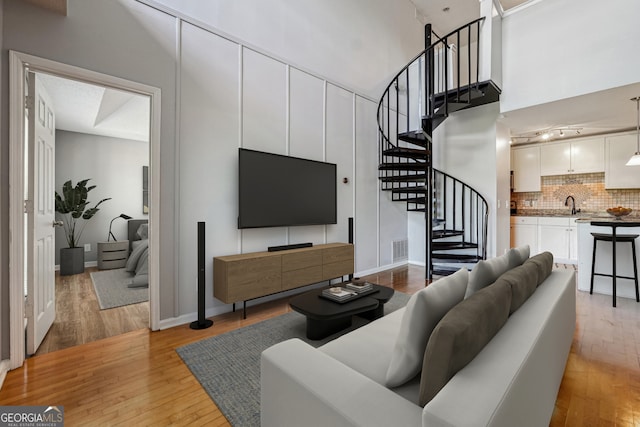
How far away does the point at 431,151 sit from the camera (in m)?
4.71

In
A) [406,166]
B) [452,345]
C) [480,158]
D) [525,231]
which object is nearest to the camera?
[452,345]

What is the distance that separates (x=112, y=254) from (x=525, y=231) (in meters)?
7.92

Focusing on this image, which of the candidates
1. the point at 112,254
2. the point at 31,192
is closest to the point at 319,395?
the point at 31,192

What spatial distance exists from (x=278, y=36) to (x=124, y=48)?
1.81 m

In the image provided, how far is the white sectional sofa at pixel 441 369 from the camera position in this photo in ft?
2.77

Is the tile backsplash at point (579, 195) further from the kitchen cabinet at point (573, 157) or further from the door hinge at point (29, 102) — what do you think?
the door hinge at point (29, 102)

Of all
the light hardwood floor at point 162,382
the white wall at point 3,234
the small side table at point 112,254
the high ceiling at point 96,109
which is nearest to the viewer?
the light hardwood floor at point 162,382

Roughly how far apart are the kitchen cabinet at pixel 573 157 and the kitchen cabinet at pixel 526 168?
104 millimetres

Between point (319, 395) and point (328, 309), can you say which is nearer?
point (319, 395)

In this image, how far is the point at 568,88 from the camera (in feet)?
11.9

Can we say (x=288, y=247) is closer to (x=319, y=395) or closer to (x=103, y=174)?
(x=319, y=395)

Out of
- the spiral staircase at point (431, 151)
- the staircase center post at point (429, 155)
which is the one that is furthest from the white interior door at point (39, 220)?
the staircase center post at point (429, 155)

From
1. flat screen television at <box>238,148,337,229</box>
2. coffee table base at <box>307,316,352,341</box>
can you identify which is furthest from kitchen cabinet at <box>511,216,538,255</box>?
coffee table base at <box>307,316,352,341</box>

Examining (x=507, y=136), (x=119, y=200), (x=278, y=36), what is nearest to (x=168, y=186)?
(x=278, y=36)
